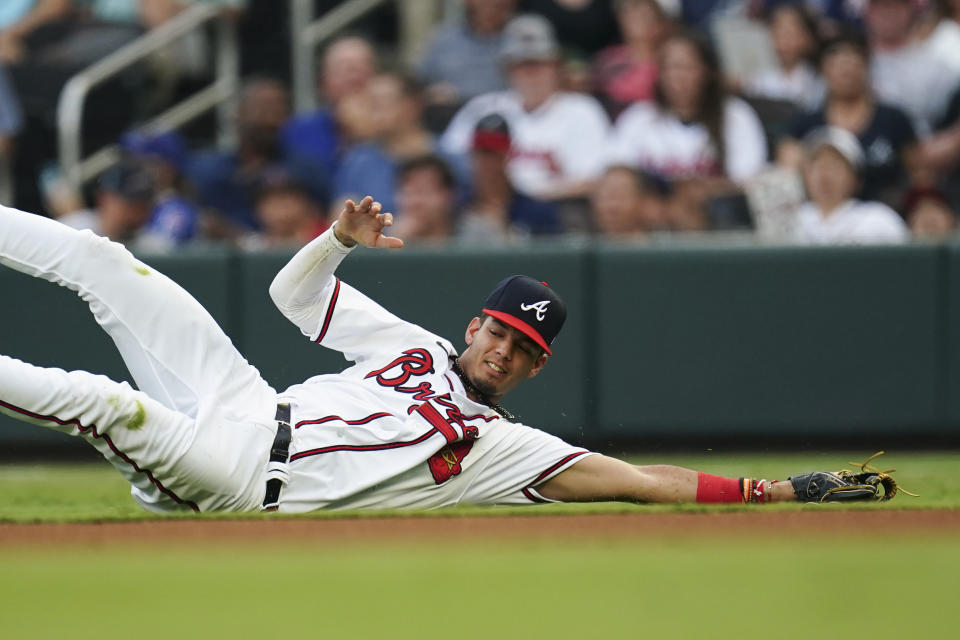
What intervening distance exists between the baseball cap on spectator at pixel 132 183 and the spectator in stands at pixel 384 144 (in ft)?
3.79

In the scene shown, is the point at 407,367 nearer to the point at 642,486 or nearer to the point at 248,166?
the point at 642,486

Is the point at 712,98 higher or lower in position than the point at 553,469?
higher

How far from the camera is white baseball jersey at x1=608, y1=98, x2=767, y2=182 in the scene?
8578 millimetres

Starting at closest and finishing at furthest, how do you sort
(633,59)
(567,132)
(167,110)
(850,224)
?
(850,224) → (567,132) → (633,59) → (167,110)

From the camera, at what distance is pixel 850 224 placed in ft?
26.6

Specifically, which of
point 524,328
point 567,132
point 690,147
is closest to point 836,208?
point 690,147

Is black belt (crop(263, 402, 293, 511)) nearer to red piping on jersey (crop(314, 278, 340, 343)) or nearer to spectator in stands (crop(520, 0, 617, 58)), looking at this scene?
red piping on jersey (crop(314, 278, 340, 343))

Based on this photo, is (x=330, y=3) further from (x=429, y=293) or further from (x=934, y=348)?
(x=934, y=348)

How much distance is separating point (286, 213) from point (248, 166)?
0.91 m

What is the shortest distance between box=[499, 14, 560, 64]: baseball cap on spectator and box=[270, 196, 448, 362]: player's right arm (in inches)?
→ 159

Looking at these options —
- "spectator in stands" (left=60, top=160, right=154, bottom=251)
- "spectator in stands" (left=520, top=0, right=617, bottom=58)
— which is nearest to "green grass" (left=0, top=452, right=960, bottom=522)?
"spectator in stands" (left=60, top=160, right=154, bottom=251)

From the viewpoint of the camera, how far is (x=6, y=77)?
9.55m

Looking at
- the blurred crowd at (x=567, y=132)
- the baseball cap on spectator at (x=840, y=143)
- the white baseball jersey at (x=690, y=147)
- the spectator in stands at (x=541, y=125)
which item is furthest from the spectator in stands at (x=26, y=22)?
the baseball cap on spectator at (x=840, y=143)

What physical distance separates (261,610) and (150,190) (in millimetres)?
5256
